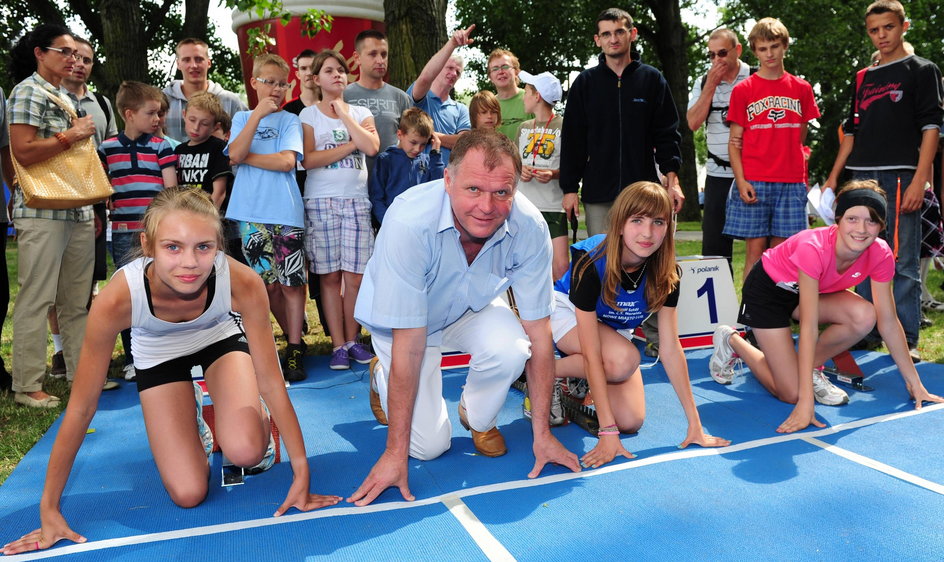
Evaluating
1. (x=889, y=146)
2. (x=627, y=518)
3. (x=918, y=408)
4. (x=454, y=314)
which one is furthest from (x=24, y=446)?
(x=889, y=146)

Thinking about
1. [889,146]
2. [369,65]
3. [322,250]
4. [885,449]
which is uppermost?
[369,65]

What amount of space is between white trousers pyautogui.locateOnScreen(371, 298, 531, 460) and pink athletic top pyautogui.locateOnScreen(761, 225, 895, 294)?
1.47 metres

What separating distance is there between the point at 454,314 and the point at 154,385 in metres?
1.23

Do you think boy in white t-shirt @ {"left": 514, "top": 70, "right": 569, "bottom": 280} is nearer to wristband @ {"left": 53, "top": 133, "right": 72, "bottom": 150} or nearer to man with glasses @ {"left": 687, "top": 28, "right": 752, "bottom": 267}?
man with glasses @ {"left": 687, "top": 28, "right": 752, "bottom": 267}

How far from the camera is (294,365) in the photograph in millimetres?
4535

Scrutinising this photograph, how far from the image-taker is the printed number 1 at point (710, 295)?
502 centimetres

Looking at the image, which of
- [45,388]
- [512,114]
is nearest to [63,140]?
[45,388]

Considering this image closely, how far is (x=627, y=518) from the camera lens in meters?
2.53

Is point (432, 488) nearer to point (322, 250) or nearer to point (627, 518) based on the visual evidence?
point (627, 518)

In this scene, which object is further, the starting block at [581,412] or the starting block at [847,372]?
the starting block at [847,372]

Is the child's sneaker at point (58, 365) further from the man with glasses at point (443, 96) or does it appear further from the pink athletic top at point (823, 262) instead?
the pink athletic top at point (823, 262)

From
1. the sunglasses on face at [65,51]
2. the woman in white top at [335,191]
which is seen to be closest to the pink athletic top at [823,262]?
the woman in white top at [335,191]

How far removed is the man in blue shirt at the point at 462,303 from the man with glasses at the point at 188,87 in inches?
112

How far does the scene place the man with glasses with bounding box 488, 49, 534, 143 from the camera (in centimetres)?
550
